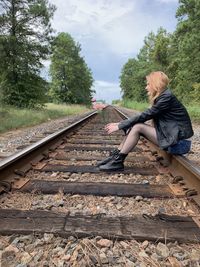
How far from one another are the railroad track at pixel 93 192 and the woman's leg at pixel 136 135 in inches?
10.2

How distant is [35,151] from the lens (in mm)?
4105

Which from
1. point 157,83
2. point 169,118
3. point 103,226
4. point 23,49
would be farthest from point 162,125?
point 23,49

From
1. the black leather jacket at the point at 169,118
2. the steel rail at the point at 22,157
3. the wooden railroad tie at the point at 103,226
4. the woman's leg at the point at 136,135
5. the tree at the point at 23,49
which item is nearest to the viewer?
the wooden railroad tie at the point at 103,226

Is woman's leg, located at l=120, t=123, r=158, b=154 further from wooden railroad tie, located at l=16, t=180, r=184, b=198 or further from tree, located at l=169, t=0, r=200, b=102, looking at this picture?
tree, located at l=169, t=0, r=200, b=102

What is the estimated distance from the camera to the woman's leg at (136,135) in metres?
3.62

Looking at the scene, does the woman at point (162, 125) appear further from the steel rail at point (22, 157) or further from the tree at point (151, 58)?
the tree at point (151, 58)

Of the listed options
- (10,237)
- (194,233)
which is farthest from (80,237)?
(194,233)

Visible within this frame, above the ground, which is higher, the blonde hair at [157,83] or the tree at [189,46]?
the tree at [189,46]

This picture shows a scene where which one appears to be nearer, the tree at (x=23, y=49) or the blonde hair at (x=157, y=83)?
the blonde hair at (x=157, y=83)

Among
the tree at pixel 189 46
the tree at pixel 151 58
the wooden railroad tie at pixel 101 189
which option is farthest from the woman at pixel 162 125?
the tree at pixel 151 58

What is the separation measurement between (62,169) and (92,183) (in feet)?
2.27

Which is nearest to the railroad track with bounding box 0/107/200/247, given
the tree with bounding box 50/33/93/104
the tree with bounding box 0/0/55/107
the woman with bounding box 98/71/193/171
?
the woman with bounding box 98/71/193/171

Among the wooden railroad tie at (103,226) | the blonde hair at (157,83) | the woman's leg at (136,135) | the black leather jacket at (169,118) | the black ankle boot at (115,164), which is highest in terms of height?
the blonde hair at (157,83)

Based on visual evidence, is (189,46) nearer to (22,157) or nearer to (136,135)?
(136,135)
